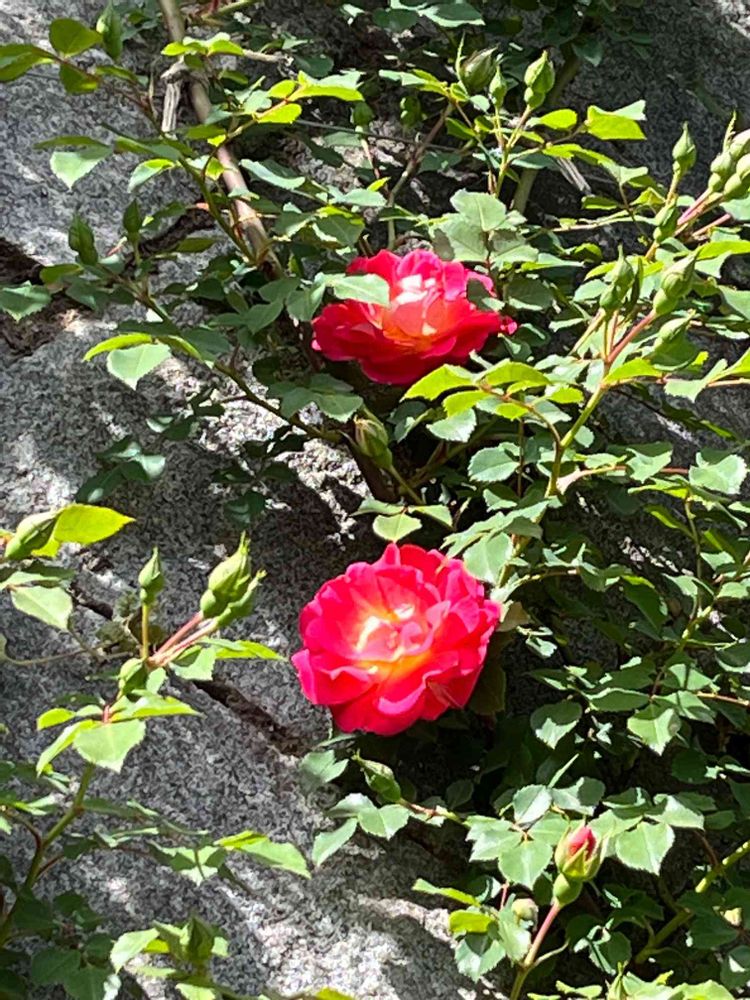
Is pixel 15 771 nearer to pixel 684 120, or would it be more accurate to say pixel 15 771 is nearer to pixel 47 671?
pixel 47 671

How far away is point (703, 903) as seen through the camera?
1.08 m

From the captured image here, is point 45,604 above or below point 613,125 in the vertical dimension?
below

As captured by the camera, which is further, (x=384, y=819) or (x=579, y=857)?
(x=384, y=819)

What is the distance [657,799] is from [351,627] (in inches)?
10.8

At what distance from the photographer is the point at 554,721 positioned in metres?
1.10

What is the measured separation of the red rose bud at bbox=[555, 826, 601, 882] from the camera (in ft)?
3.04

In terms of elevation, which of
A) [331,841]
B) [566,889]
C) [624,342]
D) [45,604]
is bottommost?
[331,841]

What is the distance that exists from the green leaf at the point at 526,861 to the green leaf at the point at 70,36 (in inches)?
28.2

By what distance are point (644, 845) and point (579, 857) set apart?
64 millimetres

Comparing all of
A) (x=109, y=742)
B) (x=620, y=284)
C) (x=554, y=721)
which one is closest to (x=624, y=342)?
(x=620, y=284)

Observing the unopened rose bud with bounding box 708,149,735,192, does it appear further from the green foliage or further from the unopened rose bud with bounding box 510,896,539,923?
the unopened rose bud with bounding box 510,896,539,923

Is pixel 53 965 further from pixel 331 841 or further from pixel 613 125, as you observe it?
pixel 613 125

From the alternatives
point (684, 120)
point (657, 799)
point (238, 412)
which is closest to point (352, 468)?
point (238, 412)

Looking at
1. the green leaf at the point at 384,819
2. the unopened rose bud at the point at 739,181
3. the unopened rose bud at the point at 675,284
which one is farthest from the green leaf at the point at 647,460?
the green leaf at the point at 384,819
